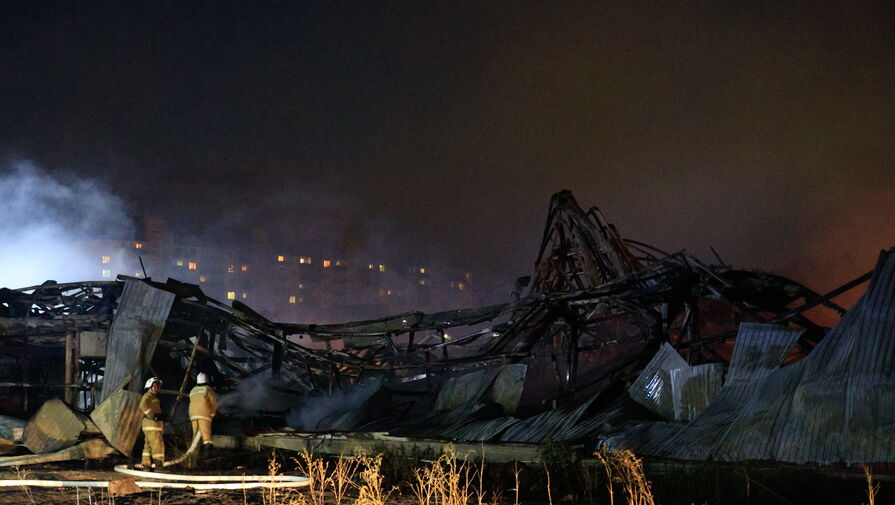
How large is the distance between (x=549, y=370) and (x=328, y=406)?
21.4ft

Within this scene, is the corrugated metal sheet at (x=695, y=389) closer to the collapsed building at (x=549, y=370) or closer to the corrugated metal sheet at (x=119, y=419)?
the collapsed building at (x=549, y=370)

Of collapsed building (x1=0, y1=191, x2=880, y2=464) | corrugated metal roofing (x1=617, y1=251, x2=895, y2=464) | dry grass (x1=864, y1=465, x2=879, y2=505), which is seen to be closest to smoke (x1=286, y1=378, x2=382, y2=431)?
collapsed building (x1=0, y1=191, x2=880, y2=464)

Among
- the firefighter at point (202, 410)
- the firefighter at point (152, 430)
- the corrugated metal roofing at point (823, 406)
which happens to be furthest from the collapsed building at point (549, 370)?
the firefighter at point (152, 430)

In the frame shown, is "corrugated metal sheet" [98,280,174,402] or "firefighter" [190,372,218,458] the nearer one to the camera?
"firefighter" [190,372,218,458]

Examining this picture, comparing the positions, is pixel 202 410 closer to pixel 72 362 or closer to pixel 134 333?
pixel 134 333

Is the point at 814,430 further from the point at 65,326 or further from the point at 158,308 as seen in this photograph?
the point at 65,326

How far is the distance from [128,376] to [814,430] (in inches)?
521

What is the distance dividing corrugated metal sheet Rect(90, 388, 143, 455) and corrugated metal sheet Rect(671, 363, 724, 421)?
35.3 ft

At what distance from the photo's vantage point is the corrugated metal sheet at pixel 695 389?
1088 cm

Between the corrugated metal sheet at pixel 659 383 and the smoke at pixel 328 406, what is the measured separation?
7.20 metres

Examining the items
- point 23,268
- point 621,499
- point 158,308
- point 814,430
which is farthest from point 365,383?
point 23,268

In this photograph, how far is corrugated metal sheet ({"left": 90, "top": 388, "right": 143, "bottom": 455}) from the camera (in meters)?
14.3

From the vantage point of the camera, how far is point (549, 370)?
2020 centimetres

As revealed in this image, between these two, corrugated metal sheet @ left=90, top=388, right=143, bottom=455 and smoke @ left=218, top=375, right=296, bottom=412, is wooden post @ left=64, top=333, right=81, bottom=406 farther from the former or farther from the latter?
smoke @ left=218, top=375, right=296, bottom=412
